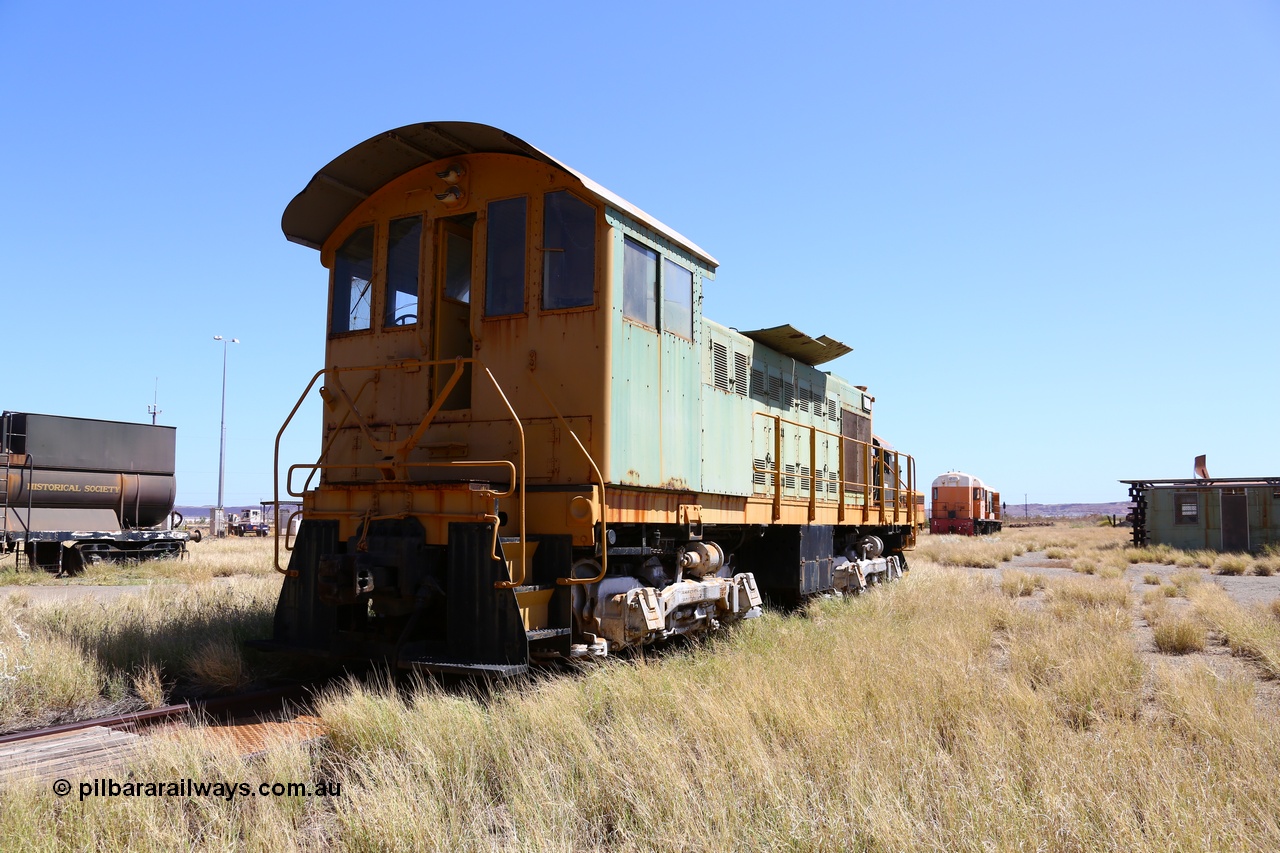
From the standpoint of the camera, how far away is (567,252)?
725cm

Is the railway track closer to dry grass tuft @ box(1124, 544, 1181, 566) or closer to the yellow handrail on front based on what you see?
the yellow handrail on front

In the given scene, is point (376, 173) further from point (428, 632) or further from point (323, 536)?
point (428, 632)

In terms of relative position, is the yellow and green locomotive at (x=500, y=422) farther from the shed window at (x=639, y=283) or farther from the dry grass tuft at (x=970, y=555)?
the dry grass tuft at (x=970, y=555)

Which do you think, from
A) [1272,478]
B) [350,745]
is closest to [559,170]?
[350,745]

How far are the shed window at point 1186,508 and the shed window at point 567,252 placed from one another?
32.0 metres

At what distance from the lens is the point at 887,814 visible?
3.84 m

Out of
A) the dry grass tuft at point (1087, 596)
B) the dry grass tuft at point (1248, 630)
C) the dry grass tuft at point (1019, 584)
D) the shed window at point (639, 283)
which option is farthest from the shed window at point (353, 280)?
the dry grass tuft at point (1019, 584)

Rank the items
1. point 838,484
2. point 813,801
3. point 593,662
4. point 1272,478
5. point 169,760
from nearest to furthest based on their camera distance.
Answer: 1. point 813,801
2. point 169,760
3. point 593,662
4. point 838,484
5. point 1272,478

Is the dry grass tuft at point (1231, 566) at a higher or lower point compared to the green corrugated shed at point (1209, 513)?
lower

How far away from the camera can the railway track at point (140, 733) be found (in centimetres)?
476

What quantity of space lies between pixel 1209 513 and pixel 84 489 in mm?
34147

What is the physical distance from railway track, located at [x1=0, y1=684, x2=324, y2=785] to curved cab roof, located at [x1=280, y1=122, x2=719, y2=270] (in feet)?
13.6

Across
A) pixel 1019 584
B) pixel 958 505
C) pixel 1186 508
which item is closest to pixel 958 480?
pixel 958 505

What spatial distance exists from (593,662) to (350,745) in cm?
225
